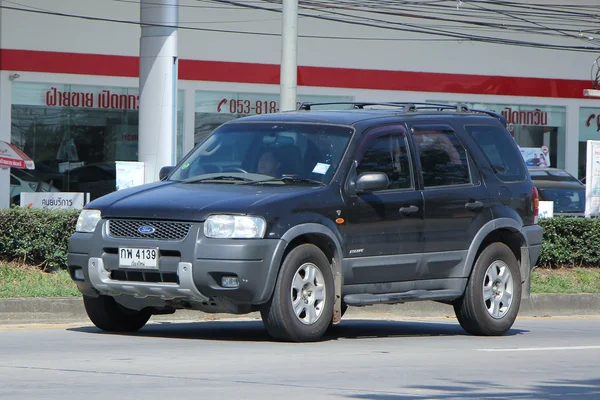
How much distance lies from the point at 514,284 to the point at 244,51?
1717cm

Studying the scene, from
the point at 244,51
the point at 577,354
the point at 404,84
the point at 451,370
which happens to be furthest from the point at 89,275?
the point at 404,84

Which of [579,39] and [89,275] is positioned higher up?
[579,39]

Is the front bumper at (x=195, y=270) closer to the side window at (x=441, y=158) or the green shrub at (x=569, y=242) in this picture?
the side window at (x=441, y=158)

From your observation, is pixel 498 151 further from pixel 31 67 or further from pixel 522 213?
pixel 31 67

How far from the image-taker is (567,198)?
81.0ft

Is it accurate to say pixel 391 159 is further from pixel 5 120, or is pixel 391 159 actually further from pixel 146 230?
pixel 5 120

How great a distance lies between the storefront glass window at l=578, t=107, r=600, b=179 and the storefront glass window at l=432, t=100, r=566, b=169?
56 cm

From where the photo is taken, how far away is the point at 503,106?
3138 cm

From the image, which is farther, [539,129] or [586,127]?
[586,127]

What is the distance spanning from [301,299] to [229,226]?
0.90m

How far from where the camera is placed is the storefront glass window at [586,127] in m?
32.6

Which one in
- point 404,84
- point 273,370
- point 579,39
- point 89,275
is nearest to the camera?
point 273,370

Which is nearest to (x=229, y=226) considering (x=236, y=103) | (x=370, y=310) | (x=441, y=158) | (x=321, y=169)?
(x=321, y=169)

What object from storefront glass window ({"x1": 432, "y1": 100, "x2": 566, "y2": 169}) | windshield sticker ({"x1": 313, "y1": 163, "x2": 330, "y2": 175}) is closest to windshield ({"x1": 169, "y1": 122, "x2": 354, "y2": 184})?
windshield sticker ({"x1": 313, "y1": 163, "x2": 330, "y2": 175})
